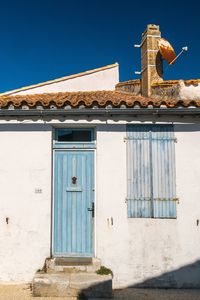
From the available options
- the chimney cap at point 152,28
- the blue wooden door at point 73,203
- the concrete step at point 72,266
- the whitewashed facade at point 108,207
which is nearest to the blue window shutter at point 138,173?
the whitewashed facade at point 108,207

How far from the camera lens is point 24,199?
22.9 ft

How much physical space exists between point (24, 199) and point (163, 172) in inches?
114

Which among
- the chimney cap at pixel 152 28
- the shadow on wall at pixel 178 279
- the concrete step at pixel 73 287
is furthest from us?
the chimney cap at pixel 152 28

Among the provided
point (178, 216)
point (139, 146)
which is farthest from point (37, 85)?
point (178, 216)

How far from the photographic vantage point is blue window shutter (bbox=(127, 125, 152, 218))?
692 centimetres

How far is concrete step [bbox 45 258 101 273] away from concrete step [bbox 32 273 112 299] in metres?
0.37

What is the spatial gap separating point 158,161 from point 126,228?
1515 millimetres

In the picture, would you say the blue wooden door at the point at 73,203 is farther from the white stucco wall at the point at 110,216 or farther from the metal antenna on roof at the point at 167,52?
the metal antenna on roof at the point at 167,52

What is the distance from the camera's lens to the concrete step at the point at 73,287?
600 centimetres

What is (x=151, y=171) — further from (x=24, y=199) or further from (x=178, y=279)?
(x=24, y=199)

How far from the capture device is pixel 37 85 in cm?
1487

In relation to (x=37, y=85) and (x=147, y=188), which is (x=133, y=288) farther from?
(x=37, y=85)

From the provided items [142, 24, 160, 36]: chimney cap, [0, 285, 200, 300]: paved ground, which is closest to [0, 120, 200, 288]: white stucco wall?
[0, 285, 200, 300]: paved ground

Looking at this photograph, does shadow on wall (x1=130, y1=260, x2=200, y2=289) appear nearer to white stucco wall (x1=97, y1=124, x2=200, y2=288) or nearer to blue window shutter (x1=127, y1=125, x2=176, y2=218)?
white stucco wall (x1=97, y1=124, x2=200, y2=288)
